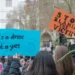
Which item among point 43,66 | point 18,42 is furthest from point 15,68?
point 18,42

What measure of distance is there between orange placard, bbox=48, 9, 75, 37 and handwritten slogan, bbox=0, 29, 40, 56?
0.38 meters

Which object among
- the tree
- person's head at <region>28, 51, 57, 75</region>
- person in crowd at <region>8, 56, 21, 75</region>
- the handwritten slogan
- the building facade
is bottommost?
person in crowd at <region>8, 56, 21, 75</region>

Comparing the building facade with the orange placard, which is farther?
the building facade

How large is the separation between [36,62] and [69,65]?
47 cm

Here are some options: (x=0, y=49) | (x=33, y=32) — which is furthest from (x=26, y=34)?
(x=0, y=49)

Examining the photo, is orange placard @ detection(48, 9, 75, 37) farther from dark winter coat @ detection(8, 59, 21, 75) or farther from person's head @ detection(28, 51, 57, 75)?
person's head @ detection(28, 51, 57, 75)

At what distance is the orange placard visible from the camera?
6.29m

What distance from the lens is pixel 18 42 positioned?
651cm

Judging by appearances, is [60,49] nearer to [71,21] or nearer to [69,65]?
[69,65]

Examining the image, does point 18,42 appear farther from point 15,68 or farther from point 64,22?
point 15,68

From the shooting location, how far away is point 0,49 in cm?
632

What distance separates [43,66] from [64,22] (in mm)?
2838

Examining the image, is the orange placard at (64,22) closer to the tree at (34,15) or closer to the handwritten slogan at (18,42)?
the handwritten slogan at (18,42)

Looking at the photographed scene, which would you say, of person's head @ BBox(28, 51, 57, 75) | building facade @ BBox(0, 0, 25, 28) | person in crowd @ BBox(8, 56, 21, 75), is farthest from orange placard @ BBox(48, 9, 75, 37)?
building facade @ BBox(0, 0, 25, 28)
